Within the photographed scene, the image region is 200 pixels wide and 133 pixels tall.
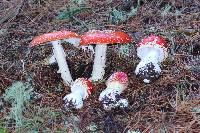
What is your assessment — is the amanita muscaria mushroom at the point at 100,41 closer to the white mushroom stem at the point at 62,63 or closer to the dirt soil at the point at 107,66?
the dirt soil at the point at 107,66

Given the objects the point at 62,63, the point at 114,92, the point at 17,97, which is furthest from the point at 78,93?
the point at 17,97

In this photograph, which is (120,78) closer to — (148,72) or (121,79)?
(121,79)

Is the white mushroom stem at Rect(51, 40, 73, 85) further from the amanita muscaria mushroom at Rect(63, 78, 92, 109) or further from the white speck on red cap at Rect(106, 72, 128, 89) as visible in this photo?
the white speck on red cap at Rect(106, 72, 128, 89)

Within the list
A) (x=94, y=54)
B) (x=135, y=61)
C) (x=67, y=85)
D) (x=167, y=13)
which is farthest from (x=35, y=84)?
(x=167, y=13)

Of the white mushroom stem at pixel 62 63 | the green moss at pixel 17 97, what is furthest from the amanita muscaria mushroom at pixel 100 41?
the green moss at pixel 17 97

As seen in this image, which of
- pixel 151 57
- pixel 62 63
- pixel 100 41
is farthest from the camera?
pixel 62 63

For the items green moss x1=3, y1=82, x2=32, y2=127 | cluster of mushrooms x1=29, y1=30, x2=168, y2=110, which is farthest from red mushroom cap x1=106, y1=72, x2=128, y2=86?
green moss x1=3, y1=82, x2=32, y2=127

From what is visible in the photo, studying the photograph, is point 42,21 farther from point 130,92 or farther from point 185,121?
point 185,121
